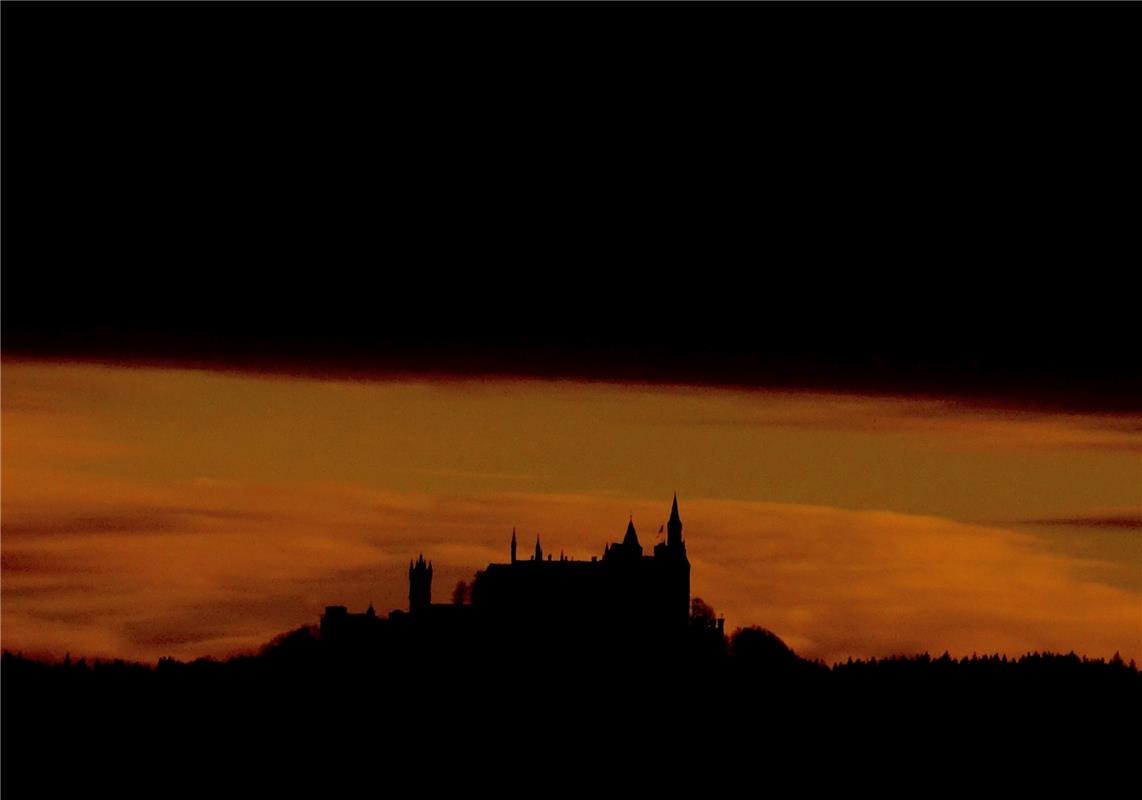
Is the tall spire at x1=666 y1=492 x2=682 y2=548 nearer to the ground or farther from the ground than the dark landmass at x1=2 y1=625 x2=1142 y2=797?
farther from the ground

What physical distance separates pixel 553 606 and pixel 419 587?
451 inches

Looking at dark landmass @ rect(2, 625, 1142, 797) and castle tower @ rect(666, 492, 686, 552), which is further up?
castle tower @ rect(666, 492, 686, 552)

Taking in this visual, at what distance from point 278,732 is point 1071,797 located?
69532mm

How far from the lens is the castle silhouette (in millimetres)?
156750

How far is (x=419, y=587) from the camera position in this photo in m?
158

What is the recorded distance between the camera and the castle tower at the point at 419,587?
6191 inches

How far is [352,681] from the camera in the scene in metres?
158

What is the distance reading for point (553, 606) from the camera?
158 metres

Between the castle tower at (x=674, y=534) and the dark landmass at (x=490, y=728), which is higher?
the castle tower at (x=674, y=534)

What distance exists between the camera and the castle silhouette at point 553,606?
157 metres

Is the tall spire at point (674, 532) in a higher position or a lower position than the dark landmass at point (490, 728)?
higher

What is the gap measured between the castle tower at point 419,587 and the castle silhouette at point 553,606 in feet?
0.28

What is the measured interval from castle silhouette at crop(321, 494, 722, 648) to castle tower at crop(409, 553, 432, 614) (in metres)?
0.08

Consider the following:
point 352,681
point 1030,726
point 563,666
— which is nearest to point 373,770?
point 352,681
